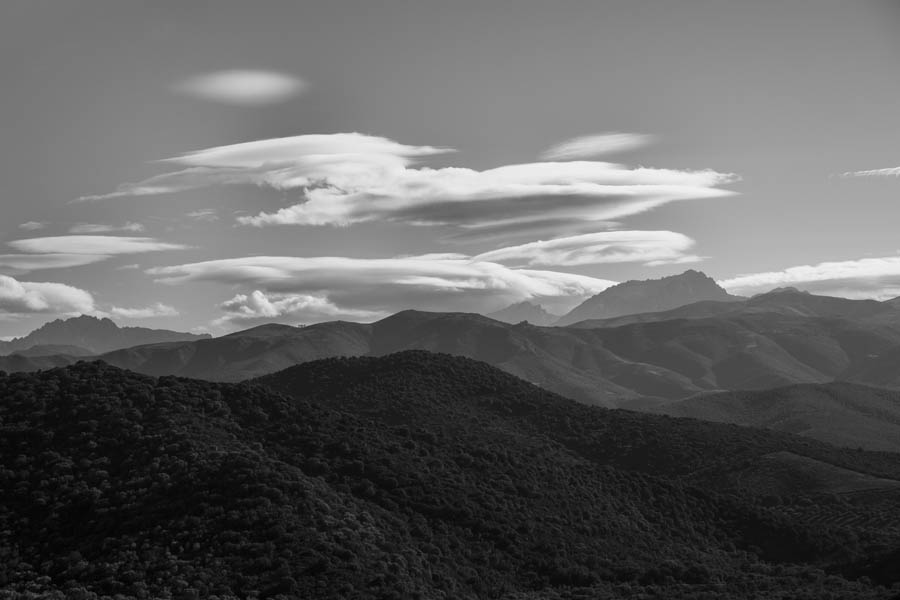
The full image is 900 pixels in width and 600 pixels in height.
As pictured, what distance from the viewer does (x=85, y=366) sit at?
440ft

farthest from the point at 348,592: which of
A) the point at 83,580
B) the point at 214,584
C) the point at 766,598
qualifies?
the point at 766,598

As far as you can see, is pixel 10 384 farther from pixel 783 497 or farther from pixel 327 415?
pixel 783 497

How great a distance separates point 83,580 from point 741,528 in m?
92.2

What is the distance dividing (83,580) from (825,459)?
15391cm

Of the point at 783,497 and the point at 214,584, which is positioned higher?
the point at 214,584

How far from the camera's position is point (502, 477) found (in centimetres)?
12694

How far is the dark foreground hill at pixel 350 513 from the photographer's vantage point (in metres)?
83.1

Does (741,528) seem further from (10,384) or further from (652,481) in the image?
(10,384)

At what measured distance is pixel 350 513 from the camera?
9881cm

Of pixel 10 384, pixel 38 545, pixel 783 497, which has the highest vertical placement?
pixel 10 384

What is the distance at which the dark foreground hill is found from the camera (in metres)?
83.1

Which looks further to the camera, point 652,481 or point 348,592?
point 652,481

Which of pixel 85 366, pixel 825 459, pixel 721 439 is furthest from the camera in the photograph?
pixel 721 439

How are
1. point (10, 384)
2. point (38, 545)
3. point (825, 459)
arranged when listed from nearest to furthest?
point (38, 545), point (10, 384), point (825, 459)
